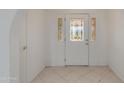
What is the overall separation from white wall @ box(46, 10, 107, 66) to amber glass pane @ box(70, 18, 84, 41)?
1.00 feet

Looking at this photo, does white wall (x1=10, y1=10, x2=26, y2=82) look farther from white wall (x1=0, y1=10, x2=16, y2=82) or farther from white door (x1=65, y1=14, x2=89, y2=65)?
white door (x1=65, y1=14, x2=89, y2=65)

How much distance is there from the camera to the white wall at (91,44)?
18.0ft

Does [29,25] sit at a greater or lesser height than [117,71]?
greater

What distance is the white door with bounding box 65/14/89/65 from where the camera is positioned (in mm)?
5586

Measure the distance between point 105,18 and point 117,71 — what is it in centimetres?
181

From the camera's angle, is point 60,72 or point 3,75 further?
point 60,72

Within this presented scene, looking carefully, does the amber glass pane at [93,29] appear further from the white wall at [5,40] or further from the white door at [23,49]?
the white wall at [5,40]

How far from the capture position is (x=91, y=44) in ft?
18.3

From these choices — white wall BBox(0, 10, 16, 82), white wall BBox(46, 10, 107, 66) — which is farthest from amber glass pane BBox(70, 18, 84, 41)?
white wall BBox(0, 10, 16, 82)

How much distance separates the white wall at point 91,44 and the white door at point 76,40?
0.59ft

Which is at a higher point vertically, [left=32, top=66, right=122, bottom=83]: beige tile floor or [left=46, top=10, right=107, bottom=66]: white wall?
[left=46, top=10, right=107, bottom=66]: white wall

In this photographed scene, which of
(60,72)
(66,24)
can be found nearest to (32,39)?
(60,72)
